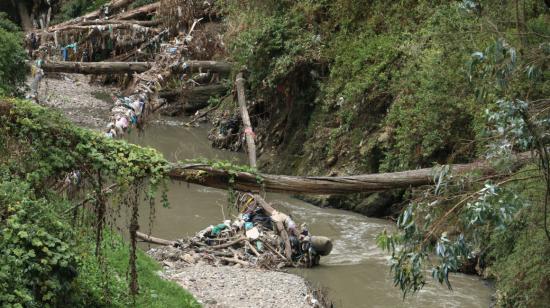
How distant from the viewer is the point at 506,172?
6961 mm

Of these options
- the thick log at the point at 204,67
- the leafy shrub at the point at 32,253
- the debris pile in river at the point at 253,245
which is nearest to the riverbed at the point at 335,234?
the debris pile in river at the point at 253,245

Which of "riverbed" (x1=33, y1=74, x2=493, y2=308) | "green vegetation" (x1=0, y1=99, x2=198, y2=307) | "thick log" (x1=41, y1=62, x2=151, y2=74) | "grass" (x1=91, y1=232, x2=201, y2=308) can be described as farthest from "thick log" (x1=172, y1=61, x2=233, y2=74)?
"green vegetation" (x1=0, y1=99, x2=198, y2=307)

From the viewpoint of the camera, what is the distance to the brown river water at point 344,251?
10711mm

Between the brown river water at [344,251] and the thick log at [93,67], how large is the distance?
2.52 meters

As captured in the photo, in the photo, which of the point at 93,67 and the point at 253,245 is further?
the point at 93,67

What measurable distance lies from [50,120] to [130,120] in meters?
4.97

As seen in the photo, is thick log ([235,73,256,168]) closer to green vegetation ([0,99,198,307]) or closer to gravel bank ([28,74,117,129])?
gravel bank ([28,74,117,129])

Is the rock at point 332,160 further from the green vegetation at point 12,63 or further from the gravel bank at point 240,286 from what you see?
the green vegetation at point 12,63

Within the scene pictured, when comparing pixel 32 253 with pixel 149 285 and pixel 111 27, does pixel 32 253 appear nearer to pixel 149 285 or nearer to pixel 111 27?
pixel 149 285

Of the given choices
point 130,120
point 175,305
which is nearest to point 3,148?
point 175,305

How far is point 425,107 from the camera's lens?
13.4 metres

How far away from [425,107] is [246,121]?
5.72m

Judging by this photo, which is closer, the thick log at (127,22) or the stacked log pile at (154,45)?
the stacked log pile at (154,45)

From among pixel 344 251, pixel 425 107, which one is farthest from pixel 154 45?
pixel 344 251
